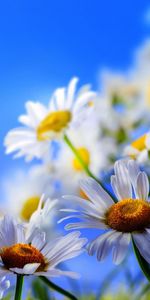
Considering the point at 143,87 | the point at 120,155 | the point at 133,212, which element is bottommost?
the point at 133,212

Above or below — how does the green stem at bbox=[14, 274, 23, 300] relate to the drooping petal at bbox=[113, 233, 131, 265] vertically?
above

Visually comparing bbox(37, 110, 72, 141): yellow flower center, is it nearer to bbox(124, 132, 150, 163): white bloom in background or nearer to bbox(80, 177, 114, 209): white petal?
bbox(124, 132, 150, 163): white bloom in background

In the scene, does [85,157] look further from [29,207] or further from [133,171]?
[133,171]

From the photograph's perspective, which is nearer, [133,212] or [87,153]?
[133,212]

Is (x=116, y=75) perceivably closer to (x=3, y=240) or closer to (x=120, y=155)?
(x=120, y=155)

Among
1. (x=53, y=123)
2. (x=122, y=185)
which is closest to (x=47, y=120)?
(x=53, y=123)

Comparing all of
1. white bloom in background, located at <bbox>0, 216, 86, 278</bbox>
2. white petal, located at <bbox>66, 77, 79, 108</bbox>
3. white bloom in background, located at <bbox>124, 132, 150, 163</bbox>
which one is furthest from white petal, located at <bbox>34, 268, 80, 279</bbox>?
white petal, located at <bbox>66, 77, 79, 108</bbox>

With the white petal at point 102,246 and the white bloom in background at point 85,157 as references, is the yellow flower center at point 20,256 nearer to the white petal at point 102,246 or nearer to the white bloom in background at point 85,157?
the white petal at point 102,246

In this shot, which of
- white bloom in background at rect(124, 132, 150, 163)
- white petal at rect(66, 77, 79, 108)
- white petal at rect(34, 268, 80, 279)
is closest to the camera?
white petal at rect(34, 268, 80, 279)

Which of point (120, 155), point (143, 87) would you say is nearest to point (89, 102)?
point (120, 155)
